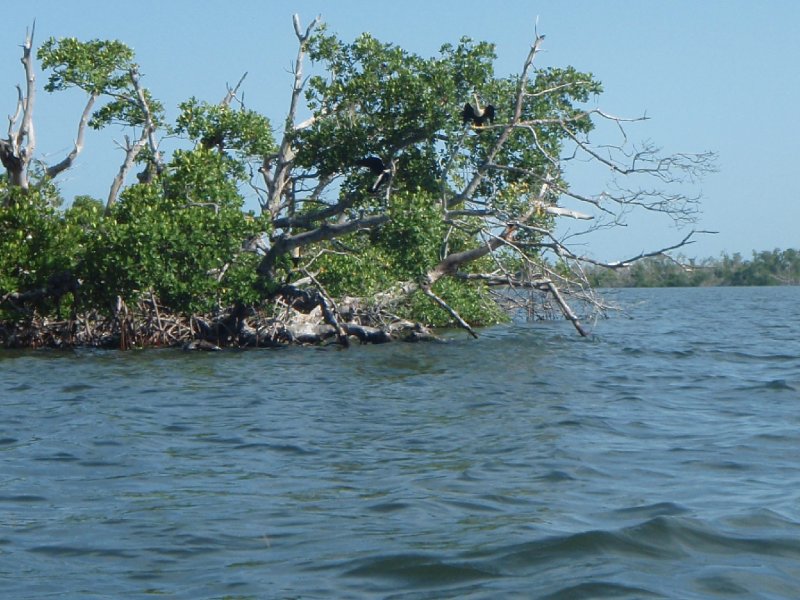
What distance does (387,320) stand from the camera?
2197 cm

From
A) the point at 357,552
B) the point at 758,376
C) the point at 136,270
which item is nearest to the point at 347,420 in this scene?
the point at 357,552

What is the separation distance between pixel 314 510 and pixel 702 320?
27.5 meters

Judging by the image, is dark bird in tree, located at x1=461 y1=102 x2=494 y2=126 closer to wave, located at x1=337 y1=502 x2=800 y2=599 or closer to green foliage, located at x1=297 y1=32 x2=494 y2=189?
green foliage, located at x1=297 y1=32 x2=494 y2=189

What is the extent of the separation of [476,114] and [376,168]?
2146mm

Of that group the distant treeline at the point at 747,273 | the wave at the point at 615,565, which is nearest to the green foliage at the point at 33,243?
the wave at the point at 615,565

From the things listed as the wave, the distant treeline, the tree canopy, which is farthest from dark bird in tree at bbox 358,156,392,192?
the distant treeline

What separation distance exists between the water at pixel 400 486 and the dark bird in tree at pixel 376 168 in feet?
19.1

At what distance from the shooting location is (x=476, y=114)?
18.4 meters

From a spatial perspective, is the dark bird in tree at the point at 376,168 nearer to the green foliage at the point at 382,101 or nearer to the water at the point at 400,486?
the green foliage at the point at 382,101

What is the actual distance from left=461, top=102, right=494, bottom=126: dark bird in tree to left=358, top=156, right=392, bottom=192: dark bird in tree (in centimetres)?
170

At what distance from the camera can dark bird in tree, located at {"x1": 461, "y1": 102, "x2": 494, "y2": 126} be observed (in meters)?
18.4

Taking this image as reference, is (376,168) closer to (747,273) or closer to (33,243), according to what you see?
(33,243)

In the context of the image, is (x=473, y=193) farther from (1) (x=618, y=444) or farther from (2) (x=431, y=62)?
(1) (x=618, y=444)

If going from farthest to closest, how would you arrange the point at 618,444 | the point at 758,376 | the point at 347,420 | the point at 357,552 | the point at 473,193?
the point at 473,193, the point at 758,376, the point at 347,420, the point at 618,444, the point at 357,552
